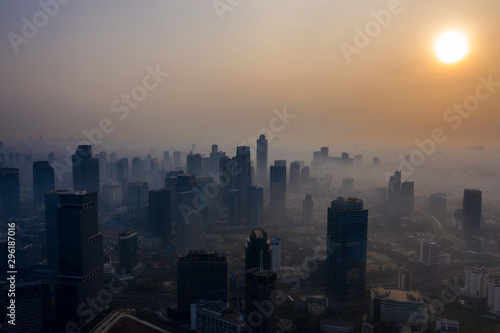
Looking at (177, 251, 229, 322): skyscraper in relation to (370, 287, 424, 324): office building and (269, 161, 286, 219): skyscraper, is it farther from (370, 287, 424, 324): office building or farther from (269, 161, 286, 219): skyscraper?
(269, 161, 286, 219): skyscraper

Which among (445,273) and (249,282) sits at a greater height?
(249,282)

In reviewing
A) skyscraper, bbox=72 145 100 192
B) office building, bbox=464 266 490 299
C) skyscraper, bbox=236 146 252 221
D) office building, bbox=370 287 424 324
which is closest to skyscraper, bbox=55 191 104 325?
office building, bbox=370 287 424 324

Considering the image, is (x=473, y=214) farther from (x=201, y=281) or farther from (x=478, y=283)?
(x=201, y=281)

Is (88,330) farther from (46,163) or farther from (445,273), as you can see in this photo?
(46,163)

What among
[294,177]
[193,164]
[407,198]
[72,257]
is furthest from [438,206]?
[72,257]

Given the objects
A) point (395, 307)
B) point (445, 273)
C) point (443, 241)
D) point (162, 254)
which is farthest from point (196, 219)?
point (443, 241)

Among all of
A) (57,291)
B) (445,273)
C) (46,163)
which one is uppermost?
(46,163)

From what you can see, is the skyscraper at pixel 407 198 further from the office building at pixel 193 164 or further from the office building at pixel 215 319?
the office building at pixel 215 319

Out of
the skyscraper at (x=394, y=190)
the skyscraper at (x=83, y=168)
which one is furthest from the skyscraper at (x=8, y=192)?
the skyscraper at (x=394, y=190)
